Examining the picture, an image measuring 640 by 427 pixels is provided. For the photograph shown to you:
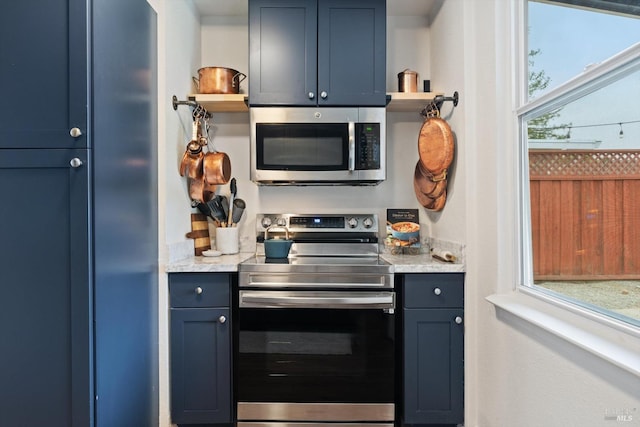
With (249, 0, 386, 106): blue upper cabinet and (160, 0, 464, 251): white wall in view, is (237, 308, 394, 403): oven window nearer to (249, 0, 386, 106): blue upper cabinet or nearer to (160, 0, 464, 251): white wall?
(160, 0, 464, 251): white wall

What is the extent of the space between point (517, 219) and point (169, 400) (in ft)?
5.96

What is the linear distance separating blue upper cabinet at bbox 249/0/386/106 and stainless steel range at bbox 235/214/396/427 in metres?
0.95

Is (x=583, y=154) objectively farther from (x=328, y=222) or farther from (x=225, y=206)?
(x=225, y=206)

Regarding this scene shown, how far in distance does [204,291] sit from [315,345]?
607 mm

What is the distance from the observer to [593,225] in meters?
1.12

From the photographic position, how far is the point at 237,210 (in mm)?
2191

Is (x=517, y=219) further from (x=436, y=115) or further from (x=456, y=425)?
(x=456, y=425)

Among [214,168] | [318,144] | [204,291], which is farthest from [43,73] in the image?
[318,144]

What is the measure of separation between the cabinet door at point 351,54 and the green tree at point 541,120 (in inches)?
29.9

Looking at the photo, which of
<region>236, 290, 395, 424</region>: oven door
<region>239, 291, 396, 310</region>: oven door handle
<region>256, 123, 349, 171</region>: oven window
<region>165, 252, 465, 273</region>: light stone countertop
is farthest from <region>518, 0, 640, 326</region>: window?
<region>256, 123, 349, 171</region>: oven window

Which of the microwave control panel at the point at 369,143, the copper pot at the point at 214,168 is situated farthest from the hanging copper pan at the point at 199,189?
the microwave control panel at the point at 369,143

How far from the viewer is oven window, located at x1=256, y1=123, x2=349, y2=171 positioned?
6.50ft

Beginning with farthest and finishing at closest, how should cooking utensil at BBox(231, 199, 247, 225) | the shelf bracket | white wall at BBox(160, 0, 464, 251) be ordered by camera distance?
white wall at BBox(160, 0, 464, 251) → cooking utensil at BBox(231, 199, 247, 225) → the shelf bracket

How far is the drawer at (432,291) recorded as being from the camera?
171cm
